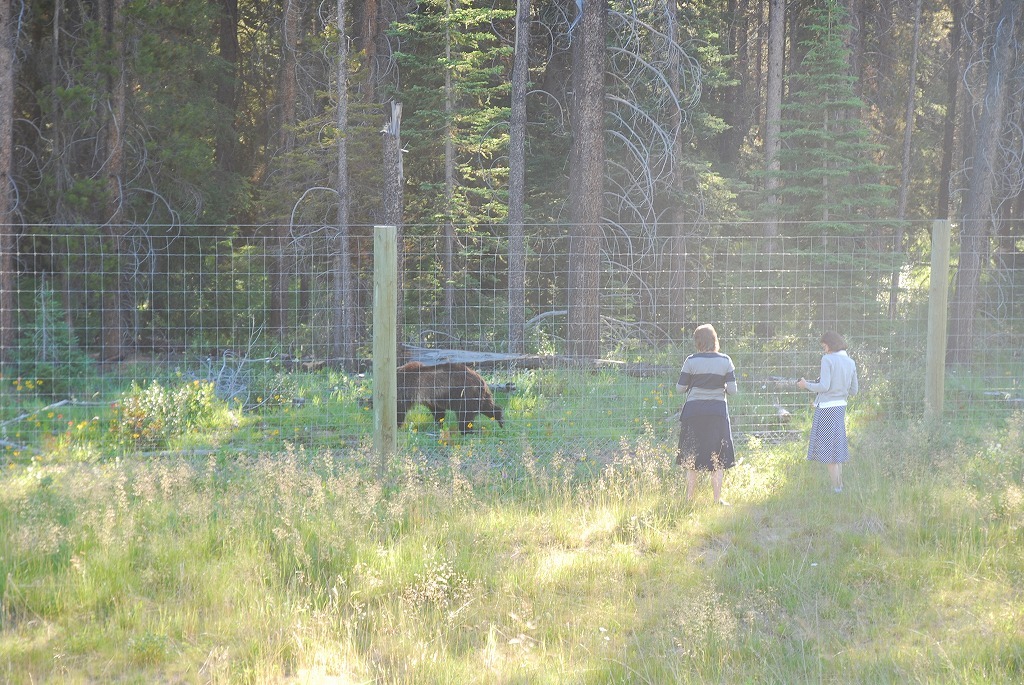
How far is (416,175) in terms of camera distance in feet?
68.8

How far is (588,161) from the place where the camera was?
621 inches

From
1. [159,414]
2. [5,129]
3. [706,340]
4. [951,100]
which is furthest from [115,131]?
[951,100]

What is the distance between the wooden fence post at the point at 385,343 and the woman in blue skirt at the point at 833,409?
350cm

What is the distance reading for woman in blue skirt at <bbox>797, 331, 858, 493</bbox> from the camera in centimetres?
741

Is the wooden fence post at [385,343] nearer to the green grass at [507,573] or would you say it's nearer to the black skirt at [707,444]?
the green grass at [507,573]

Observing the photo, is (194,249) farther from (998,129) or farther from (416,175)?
(998,129)

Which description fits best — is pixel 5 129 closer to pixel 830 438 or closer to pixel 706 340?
pixel 706 340

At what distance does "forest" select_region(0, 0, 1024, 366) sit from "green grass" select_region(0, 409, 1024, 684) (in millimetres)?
7499

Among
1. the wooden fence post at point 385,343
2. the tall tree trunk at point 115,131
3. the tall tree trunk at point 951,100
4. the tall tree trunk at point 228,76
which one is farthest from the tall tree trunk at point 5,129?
the tall tree trunk at point 951,100

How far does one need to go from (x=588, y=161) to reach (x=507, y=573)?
1134 cm

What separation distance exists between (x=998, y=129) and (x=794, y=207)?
4.05 metres

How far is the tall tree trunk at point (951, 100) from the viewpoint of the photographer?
2314cm

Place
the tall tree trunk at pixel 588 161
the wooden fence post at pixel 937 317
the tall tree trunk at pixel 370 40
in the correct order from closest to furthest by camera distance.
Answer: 1. the wooden fence post at pixel 937 317
2. the tall tree trunk at pixel 588 161
3. the tall tree trunk at pixel 370 40

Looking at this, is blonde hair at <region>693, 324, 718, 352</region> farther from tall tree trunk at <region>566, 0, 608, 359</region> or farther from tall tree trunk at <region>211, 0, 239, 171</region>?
tall tree trunk at <region>211, 0, 239, 171</region>
